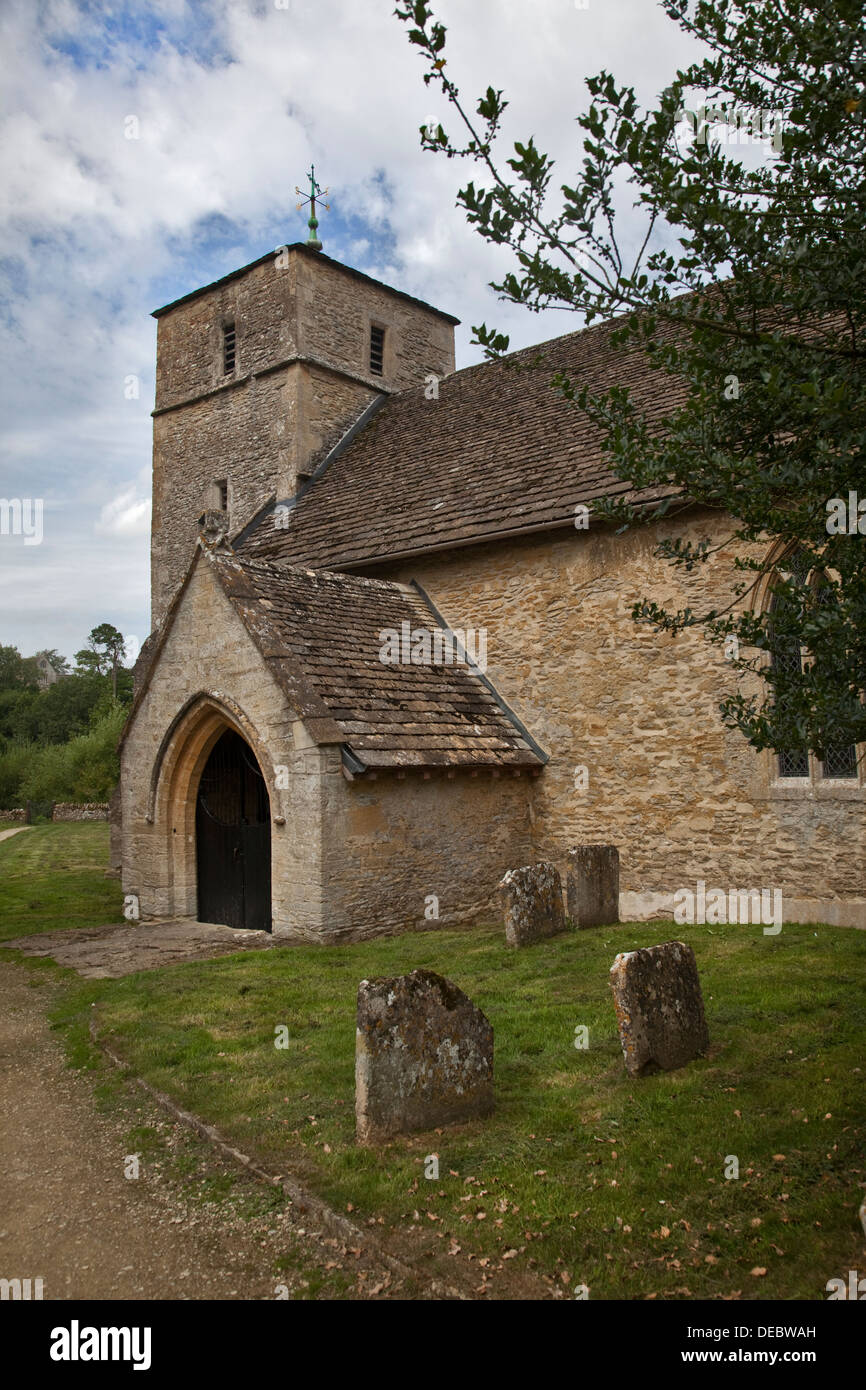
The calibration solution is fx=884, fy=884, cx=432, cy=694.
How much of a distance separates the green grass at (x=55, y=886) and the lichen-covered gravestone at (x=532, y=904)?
6231 mm

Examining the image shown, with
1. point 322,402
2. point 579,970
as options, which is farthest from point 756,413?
point 322,402

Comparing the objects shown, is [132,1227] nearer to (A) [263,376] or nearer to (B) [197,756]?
(B) [197,756]

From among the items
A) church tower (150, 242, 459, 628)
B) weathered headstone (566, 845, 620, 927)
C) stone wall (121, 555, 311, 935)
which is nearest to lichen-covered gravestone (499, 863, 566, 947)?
weathered headstone (566, 845, 620, 927)

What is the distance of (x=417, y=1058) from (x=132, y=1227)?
159 centimetres

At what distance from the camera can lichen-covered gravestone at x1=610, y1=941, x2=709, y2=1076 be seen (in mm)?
5332

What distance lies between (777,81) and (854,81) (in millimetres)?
501

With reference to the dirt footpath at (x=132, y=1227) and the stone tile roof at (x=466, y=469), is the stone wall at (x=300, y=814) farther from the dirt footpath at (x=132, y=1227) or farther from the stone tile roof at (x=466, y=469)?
the dirt footpath at (x=132, y=1227)

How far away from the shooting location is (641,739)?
11445 millimetres

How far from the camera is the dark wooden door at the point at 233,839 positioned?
1166cm

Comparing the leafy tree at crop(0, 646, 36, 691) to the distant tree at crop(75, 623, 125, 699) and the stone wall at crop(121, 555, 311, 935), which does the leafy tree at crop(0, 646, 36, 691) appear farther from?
the stone wall at crop(121, 555, 311, 935)

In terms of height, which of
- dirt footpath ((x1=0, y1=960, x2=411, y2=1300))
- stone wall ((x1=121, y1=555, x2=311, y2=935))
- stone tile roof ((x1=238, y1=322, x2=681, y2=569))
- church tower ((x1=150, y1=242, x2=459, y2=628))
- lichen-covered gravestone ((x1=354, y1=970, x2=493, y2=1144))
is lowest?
dirt footpath ((x1=0, y1=960, x2=411, y2=1300))

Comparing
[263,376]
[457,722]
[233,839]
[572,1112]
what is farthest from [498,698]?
[263,376]

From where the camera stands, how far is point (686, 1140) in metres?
4.51

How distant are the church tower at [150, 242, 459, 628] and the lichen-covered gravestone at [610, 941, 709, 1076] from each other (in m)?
14.5
